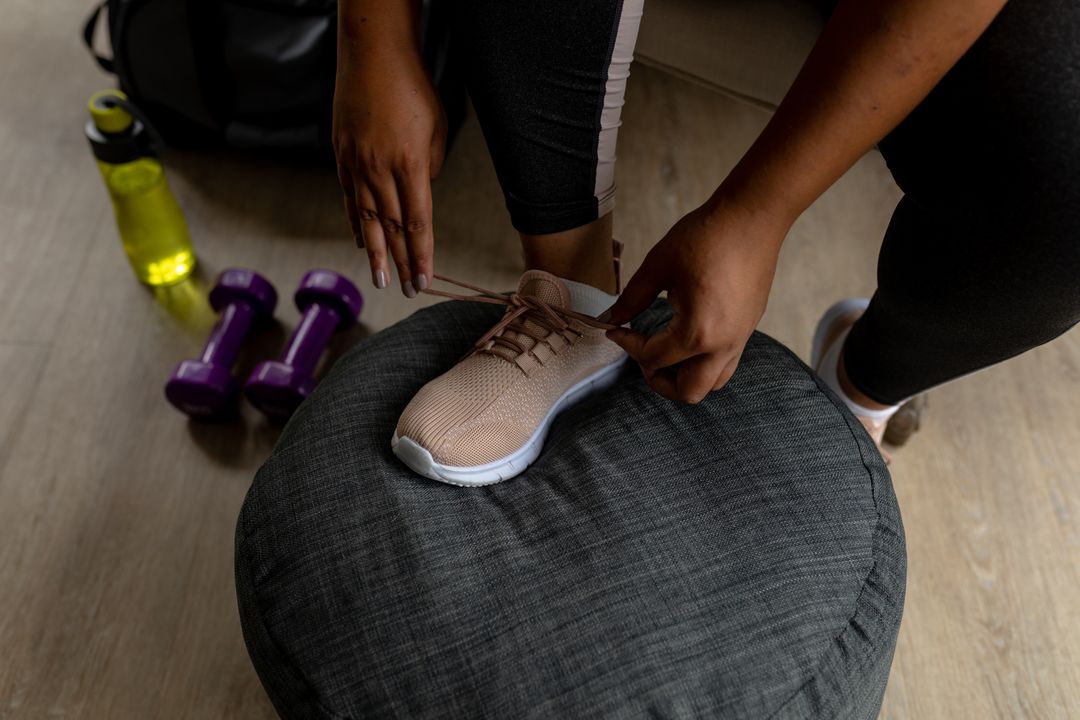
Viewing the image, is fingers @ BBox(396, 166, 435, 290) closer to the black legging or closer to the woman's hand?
the black legging

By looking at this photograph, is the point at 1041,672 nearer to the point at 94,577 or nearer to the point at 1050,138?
the point at 1050,138

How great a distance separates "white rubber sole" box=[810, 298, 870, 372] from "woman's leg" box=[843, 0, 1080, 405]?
225mm

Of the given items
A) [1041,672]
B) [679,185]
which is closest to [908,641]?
[1041,672]

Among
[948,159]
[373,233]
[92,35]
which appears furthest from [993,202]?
[92,35]

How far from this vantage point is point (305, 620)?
666mm

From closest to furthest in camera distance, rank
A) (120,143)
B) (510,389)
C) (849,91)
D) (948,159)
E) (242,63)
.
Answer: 1. (849,91)
2. (948,159)
3. (510,389)
4. (120,143)
5. (242,63)

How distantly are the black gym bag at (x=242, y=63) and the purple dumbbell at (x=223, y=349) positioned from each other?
27cm

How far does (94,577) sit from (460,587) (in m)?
0.53

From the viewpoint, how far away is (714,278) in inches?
23.7

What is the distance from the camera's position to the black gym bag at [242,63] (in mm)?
1174

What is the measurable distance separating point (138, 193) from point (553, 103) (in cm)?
70

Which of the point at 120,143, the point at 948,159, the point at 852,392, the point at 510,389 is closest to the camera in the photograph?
the point at 948,159

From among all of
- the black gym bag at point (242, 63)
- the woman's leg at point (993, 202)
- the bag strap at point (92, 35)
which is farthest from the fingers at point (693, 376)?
the bag strap at point (92, 35)

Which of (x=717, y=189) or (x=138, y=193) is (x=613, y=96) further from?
(x=138, y=193)
